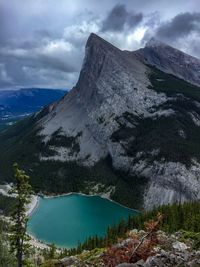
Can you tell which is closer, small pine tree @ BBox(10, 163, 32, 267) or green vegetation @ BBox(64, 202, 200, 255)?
small pine tree @ BBox(10, 163, 32, 267)

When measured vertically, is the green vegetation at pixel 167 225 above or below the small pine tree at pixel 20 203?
below

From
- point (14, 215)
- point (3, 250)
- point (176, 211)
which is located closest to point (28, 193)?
point (14, 215)

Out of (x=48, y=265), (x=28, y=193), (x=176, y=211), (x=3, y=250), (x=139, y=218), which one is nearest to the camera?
(x=48, y=265)

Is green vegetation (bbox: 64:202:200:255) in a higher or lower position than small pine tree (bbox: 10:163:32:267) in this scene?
lower

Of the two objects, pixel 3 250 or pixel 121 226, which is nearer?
pixel 3 250

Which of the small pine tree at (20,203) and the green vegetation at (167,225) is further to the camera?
the green vegetation at (167,225)

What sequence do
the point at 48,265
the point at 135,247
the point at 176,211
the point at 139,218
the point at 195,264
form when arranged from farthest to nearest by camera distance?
the point at 139,218 < the point at 176,211 < the point at 48,265 < the point at 135,247 < the point at 195,264

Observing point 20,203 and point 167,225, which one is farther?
point 167,225

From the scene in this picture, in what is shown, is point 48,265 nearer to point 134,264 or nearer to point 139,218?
point 134,264

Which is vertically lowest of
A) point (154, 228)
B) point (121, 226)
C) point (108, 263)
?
point (121, 226)

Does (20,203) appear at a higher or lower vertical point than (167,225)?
higher

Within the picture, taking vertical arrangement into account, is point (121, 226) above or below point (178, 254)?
below
